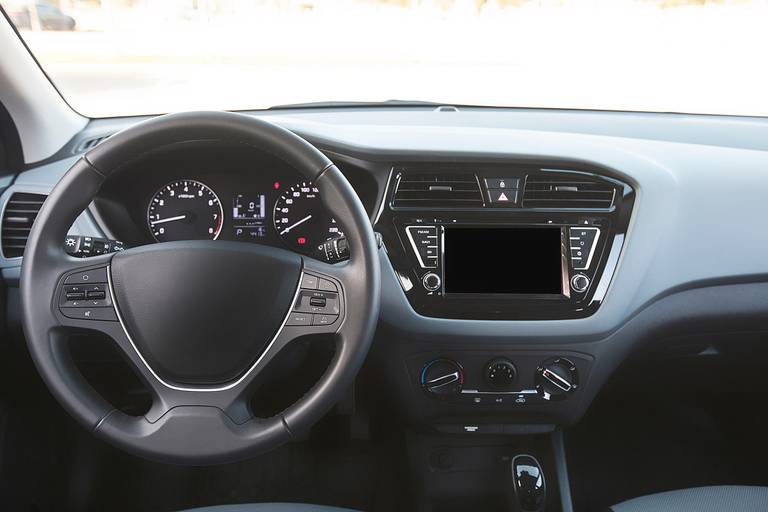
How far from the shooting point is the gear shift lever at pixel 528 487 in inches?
72.0

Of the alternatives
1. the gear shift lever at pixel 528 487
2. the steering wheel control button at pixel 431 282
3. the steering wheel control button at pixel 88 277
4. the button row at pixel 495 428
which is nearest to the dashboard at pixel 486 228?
the steering wheel control button at pixel 431 282

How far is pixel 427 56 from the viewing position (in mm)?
2039

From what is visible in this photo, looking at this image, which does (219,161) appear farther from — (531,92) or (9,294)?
(531,92)

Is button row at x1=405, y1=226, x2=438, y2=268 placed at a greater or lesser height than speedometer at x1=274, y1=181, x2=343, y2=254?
lesser

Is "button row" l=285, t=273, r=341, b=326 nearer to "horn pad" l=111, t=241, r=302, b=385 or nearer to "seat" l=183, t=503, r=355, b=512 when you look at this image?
"horn pad" l=111, t=241, r=302, b=385

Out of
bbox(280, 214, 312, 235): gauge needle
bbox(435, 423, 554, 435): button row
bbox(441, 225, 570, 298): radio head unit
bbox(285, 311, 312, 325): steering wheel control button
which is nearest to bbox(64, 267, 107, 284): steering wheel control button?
bbox(285, 311, 312, 325): steering wheel control button

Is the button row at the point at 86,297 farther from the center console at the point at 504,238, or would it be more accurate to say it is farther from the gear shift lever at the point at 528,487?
the gear shift lever at the point at 528,487

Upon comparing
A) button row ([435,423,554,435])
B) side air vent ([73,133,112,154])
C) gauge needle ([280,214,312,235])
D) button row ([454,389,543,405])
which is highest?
side air vent ([73,133,112,154])

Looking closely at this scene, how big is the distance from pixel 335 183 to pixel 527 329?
66cm

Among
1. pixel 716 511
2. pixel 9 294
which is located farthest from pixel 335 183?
pixel 716 511

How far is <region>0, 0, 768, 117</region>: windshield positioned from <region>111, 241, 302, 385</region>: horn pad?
2.67 feet

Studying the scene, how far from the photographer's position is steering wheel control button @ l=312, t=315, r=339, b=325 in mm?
1245

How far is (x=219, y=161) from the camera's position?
1607 mm

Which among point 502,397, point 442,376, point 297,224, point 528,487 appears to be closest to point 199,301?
point 297,224
